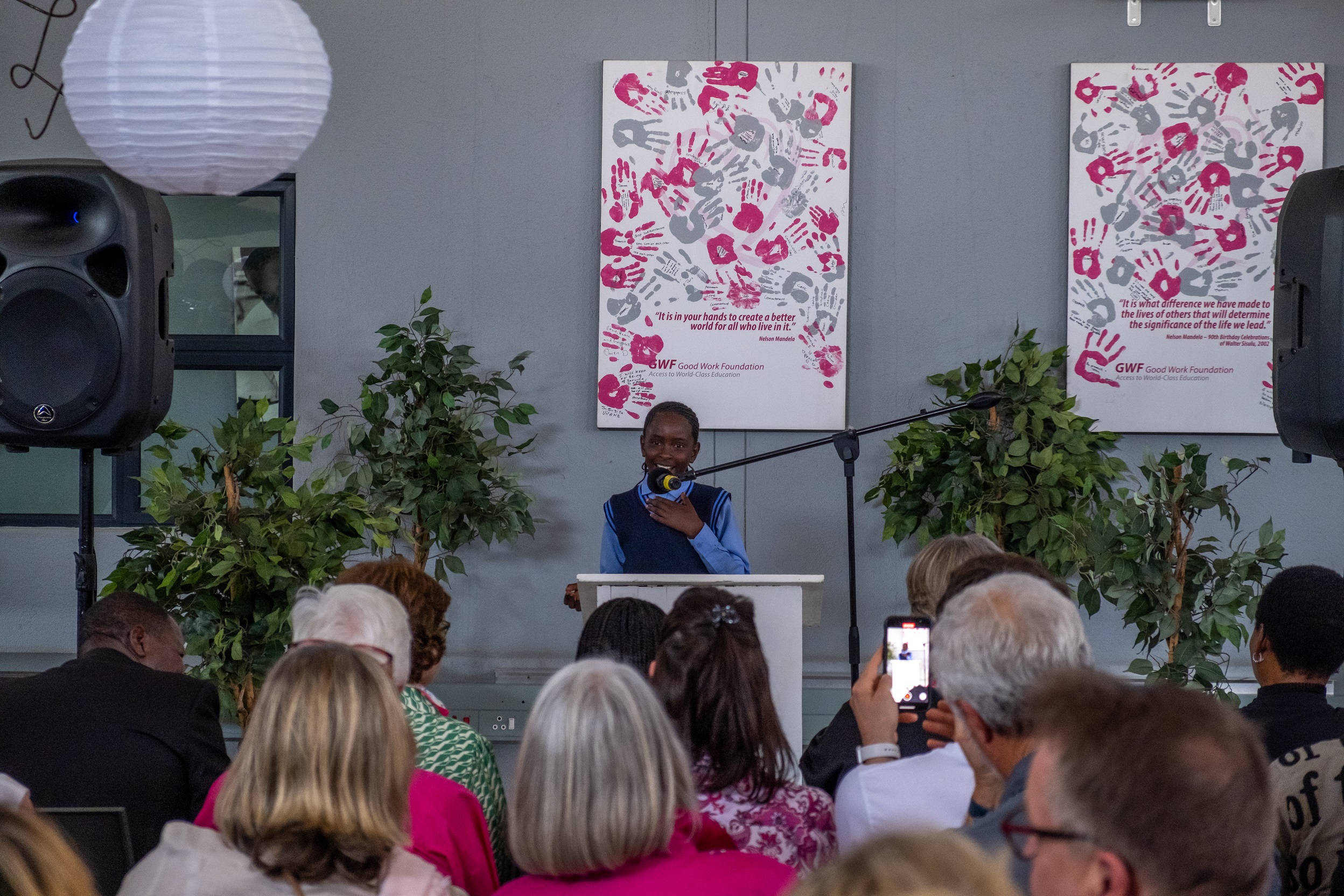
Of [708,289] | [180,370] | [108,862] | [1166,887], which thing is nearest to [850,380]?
[708,289]

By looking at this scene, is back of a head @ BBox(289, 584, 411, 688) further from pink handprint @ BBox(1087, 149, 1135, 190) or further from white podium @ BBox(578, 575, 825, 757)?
pink handprint @ BBox(1087, 149, 1135, 190)

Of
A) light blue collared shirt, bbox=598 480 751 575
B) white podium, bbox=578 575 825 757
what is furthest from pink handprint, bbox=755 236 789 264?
white podium, bbox=578 575 825 757

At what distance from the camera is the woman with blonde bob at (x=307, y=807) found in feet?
4.59

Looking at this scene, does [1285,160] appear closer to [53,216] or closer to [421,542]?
[421,542]

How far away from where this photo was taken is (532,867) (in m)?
1.41

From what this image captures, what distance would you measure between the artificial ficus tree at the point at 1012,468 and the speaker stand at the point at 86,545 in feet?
7.64

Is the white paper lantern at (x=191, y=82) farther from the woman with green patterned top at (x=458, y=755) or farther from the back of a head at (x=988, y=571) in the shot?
the back of a head at (x=988, y=571)

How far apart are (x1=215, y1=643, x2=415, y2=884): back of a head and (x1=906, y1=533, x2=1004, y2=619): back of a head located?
118 cm

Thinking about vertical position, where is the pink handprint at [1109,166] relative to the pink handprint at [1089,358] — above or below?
above

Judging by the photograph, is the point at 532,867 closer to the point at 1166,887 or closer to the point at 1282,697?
the point at 1166,887

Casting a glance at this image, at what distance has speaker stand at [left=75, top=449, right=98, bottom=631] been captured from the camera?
3.16 meters

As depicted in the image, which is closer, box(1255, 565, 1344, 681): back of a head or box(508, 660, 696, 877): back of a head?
box(508, 660, 696, 877): back of a head

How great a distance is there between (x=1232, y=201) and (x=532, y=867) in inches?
158

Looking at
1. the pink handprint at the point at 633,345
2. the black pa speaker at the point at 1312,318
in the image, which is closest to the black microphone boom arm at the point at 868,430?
the black pa speaker at the point at 1312,318
